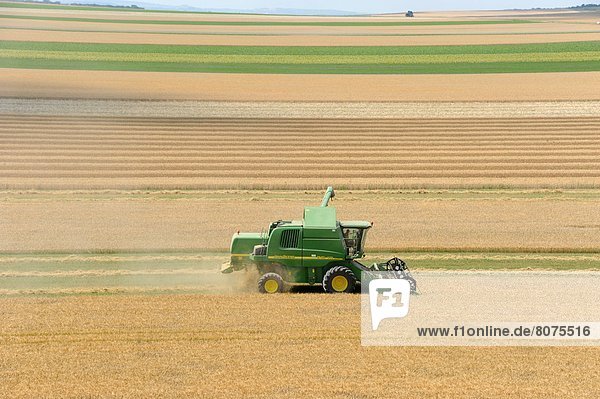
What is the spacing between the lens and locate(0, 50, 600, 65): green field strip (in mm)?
80062

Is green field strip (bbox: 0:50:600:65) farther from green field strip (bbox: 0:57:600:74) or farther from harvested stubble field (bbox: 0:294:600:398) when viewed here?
harvested stubble field (bbox: 0:294:600:398)

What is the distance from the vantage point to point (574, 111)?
50500 mm

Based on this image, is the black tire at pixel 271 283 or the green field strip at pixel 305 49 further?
the green field strip at pixel 305 49

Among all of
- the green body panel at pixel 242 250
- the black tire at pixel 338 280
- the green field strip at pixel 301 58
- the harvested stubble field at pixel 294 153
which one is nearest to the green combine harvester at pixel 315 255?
the black tire at pixel 338 280

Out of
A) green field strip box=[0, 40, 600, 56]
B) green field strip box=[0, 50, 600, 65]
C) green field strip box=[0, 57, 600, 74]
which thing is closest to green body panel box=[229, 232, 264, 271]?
green field strip box=[0, 57, 600, 74]

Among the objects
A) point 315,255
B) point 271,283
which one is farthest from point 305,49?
point 271,283

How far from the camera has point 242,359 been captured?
48.1 feet

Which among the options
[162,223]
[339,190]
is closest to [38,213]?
[162,223]

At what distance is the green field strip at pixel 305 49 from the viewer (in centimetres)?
8819

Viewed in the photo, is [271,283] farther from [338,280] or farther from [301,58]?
[301,58]

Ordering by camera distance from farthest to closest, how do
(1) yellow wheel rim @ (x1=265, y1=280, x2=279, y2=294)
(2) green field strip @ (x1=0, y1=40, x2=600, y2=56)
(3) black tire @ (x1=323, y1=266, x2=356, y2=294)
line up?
(2) green field strip @ (x1=0, y1=40, x2=600, y2=56)
(1) yellow wheel rim @ (x1=265, y1=280, x2=279, y2=294)
(3) black tire @ (x1=323, y1=266, x2=356, y2=294)

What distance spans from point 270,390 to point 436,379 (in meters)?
2.56

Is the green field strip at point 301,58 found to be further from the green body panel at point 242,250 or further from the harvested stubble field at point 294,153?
the green body panel at point 242,250

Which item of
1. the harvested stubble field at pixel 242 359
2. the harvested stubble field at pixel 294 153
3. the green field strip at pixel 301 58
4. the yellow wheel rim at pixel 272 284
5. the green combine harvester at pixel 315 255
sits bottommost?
the harvested stubble field at pixel 242 359
